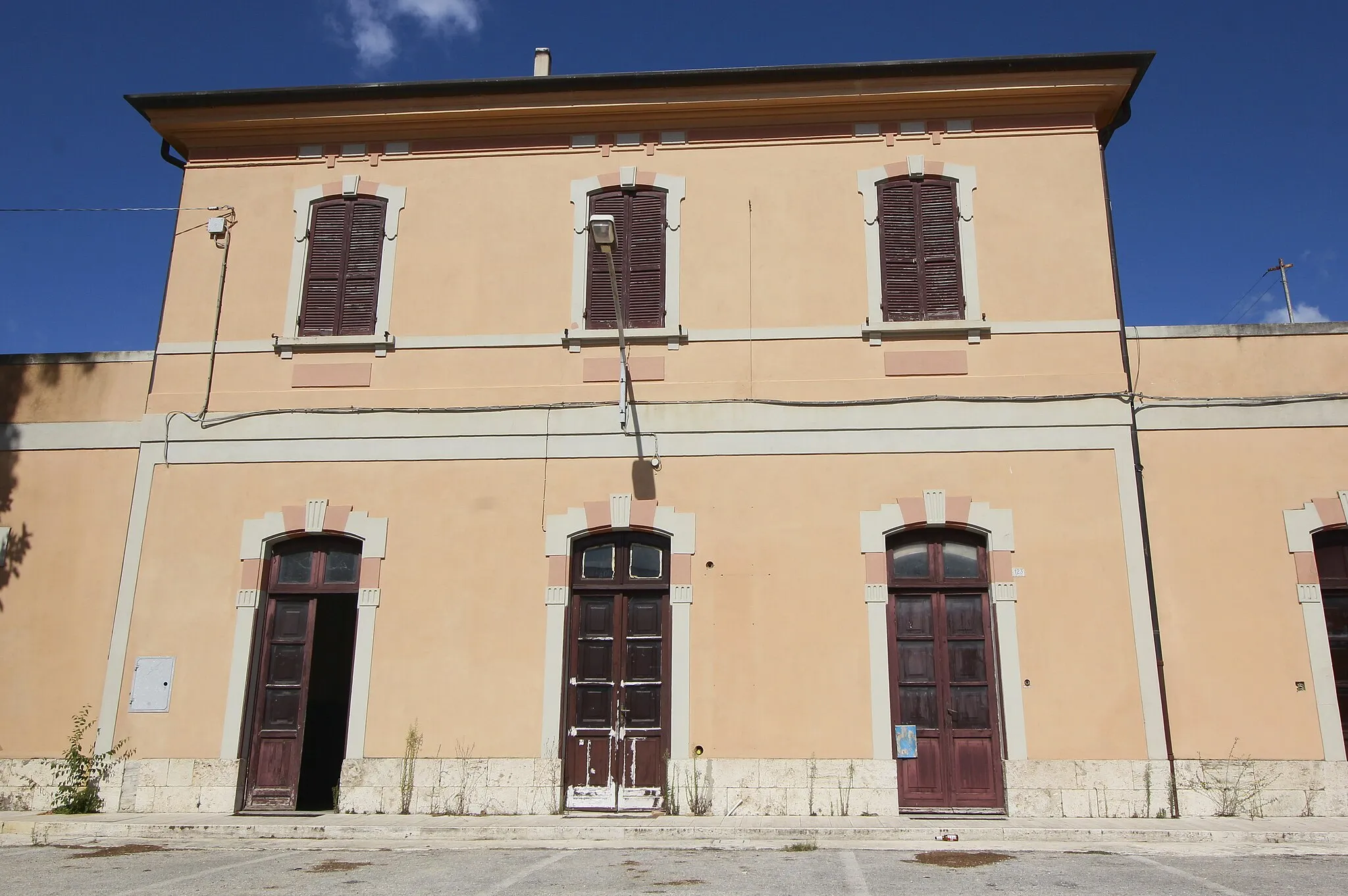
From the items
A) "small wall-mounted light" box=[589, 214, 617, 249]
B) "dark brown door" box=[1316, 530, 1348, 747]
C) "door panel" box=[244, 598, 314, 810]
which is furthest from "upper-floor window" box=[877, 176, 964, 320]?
"door panel" box=[244, 598, 314, 810]

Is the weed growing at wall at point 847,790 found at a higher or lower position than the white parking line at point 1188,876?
higher

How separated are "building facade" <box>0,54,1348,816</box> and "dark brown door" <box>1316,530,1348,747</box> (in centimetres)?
5

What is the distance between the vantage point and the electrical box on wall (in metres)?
10.0

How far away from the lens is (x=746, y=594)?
9.82 meters

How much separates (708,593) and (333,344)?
15.6 feet

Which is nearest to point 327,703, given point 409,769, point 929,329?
point 409,769

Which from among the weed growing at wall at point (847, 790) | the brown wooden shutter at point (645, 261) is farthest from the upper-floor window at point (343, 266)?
the weed growing at wall at point (847, 790)

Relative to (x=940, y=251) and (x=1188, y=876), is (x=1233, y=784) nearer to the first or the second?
(x=1188, y=876)

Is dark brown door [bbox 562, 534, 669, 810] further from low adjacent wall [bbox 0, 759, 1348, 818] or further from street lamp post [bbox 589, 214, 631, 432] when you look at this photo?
street lamp post [bbox 589, 214, 631, 432]

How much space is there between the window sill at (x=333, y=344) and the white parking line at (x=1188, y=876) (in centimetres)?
826

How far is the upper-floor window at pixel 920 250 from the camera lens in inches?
417

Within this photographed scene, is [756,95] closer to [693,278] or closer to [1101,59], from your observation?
[693,278]

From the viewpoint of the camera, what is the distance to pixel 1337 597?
975 cm

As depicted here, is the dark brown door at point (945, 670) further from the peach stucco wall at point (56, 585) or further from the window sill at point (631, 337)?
the peach stucco wall at point (56, 585)
